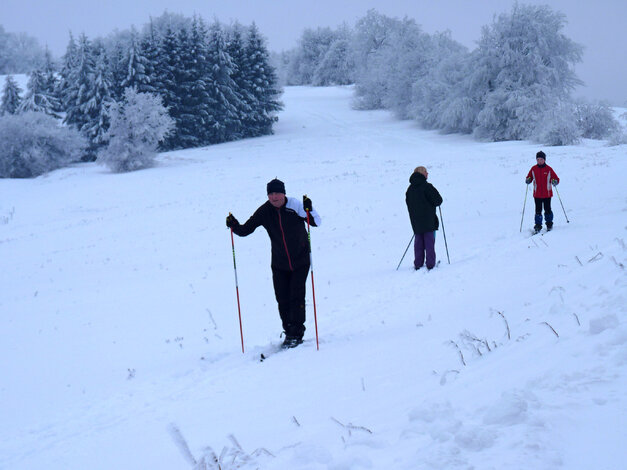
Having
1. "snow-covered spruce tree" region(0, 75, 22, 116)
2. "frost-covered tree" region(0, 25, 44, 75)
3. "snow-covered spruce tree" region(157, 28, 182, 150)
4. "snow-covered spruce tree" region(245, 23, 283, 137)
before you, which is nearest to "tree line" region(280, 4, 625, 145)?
"snow-covered spruce tree" region(245, 23, 283, 137)

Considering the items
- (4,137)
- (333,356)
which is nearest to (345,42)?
(4,137)

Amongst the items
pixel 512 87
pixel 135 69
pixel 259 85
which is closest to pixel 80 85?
pixel 135 69

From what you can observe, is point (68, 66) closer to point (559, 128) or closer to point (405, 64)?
point (405, 64)

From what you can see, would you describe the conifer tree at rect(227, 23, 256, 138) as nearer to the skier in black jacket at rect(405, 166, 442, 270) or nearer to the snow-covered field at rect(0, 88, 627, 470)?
the snow-covered field at rect(0, 88, 627, 470)

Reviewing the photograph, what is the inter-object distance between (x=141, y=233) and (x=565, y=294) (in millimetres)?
16476

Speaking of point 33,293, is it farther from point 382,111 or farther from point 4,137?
point 382,111

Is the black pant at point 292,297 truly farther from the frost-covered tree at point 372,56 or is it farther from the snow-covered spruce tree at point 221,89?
the frost-covered tree at point 372,56

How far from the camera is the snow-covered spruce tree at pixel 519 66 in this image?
4097 cm

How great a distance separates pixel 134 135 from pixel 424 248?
1349 inches

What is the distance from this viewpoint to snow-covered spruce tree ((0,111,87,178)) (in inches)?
1598

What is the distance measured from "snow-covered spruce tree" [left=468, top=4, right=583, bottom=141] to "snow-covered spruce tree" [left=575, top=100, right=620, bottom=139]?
2.70m

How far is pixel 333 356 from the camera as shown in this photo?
20.3ft

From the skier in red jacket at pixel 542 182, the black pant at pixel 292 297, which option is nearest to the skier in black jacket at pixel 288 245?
the black pant at pixel 292 297

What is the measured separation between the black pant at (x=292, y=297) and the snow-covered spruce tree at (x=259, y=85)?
49330 mm
